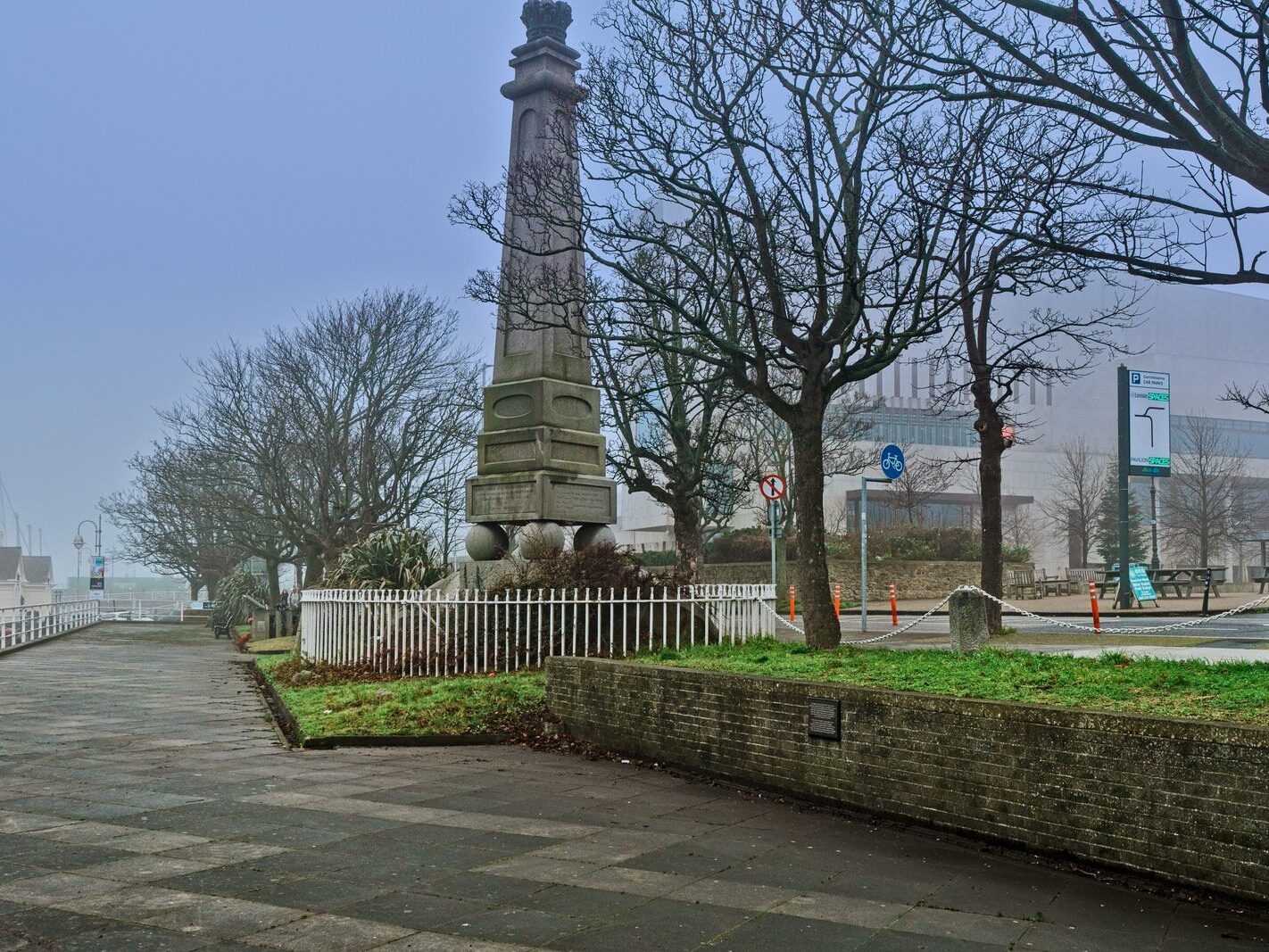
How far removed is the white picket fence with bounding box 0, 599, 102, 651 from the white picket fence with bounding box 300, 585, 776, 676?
→ 12.5 m

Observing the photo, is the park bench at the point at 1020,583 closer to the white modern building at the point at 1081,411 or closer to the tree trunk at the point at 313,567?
the tree trunk at the point at 313,567

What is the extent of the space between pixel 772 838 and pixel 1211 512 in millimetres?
58646

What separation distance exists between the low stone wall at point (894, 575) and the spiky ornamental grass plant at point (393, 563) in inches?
837

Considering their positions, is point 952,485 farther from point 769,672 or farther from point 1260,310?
point 769,672

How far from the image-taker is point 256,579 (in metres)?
40.8

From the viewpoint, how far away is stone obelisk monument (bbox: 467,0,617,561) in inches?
626

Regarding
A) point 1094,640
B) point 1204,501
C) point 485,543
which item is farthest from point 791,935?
point 1204,501

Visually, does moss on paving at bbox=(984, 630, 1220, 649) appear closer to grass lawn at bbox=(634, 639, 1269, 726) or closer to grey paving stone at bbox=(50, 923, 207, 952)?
grass lawn at bbox=(634, 639, 1269, 726)

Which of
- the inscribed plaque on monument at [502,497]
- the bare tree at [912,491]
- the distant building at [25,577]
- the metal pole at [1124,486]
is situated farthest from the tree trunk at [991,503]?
the distant building at [25,577]

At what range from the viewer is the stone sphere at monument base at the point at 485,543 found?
1630cm

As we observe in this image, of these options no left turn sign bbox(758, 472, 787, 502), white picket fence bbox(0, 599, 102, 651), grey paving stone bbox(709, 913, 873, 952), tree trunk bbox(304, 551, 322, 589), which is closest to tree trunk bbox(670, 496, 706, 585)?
no left turn sign bbox(758, 472, 787, 502)

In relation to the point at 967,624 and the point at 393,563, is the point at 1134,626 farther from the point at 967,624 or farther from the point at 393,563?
the point at 393,563

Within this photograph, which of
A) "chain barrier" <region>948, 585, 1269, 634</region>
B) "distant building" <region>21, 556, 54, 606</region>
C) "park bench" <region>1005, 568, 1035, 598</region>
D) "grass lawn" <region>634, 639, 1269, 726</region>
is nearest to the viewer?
"grass lawn" <region>634, 639, 1269, 726</region>

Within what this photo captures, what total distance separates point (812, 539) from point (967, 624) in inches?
107
